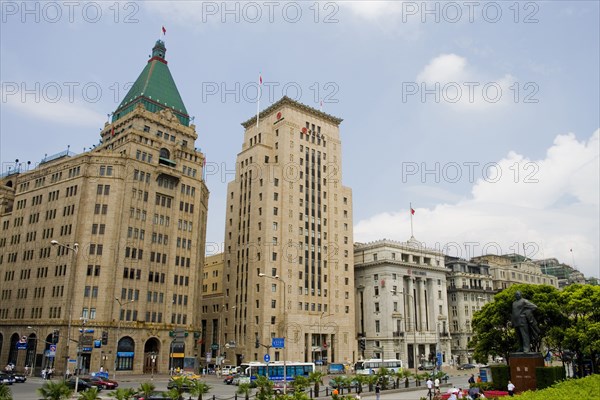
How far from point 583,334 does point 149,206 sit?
2786 inches

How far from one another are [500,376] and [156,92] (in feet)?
285

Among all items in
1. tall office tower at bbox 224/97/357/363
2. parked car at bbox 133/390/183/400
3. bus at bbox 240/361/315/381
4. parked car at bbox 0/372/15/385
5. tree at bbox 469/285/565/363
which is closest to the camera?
parked car at bbox 133/390/183/400

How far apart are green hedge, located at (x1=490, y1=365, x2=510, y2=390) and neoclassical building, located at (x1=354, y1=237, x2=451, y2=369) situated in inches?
2399

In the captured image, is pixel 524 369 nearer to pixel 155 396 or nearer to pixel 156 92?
pixel 155 396

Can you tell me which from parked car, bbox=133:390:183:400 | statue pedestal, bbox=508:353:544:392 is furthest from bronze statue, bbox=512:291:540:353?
parked car, bbox=133:390:183:400

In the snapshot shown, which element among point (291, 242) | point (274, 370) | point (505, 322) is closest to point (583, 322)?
point (505, 322)

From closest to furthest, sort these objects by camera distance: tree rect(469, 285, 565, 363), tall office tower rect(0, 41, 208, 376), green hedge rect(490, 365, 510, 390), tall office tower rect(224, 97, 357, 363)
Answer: green hedge rect(490, 365, 510, 390)
tree rect(469, 285, 565, 363)
tall office tower rect(0, 41, 208, 376)
tall office tower rect(224, 97, 357, 363)

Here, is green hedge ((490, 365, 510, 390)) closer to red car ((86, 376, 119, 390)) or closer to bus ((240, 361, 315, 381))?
bus ((240, 361, 315, 381))

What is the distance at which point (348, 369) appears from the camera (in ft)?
323

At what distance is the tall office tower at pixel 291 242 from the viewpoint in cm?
10019

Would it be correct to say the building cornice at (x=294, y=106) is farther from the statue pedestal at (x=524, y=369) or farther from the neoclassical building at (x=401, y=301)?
the statue pedestal at (x=524, y=369)

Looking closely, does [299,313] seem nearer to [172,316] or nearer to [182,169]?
[172,316]

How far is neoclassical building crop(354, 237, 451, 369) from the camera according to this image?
113062 mm

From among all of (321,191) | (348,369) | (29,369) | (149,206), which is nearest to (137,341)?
(29,369)
